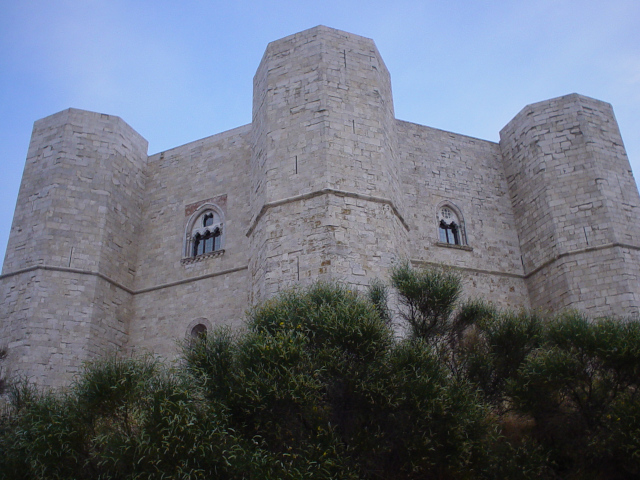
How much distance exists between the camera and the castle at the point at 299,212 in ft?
36.6

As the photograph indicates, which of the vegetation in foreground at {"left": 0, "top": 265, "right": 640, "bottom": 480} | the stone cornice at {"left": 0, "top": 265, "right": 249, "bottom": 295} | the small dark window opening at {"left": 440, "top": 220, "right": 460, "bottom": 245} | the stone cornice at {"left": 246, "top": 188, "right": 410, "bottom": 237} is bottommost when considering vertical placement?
the vegetation in foreground at {"left": 0, "top": 265, "right": 640, "bottom": 480}

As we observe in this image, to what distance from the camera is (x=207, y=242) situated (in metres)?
Answer: 14.0

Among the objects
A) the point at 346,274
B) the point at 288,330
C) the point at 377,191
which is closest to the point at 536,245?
the point at 377,191

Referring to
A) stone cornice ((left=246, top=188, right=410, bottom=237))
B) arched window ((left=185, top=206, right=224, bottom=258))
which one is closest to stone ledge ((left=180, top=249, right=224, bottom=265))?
arched window ((left=185, top=206, right=224, bottom=258))

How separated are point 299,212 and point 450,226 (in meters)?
4.39

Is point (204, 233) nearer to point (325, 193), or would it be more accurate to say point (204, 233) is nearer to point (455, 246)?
point (325, 193)

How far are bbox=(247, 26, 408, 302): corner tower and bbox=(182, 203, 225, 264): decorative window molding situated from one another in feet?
6.11

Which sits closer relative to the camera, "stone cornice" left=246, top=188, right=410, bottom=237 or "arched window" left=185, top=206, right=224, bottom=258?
"stone cornice" left=246, top=188, right=410, bottom=237

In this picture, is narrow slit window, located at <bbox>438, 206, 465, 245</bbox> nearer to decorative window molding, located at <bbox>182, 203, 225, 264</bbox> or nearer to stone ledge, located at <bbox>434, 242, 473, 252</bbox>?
stone ledge, located at <bbox>434, 242, 473, 252</bbox>

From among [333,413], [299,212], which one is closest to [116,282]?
[299,212]

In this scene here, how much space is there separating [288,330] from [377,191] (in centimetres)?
401

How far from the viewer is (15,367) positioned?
37.4ft

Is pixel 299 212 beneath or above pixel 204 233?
beneath

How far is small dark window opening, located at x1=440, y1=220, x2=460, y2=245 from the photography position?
13742 millimetres
